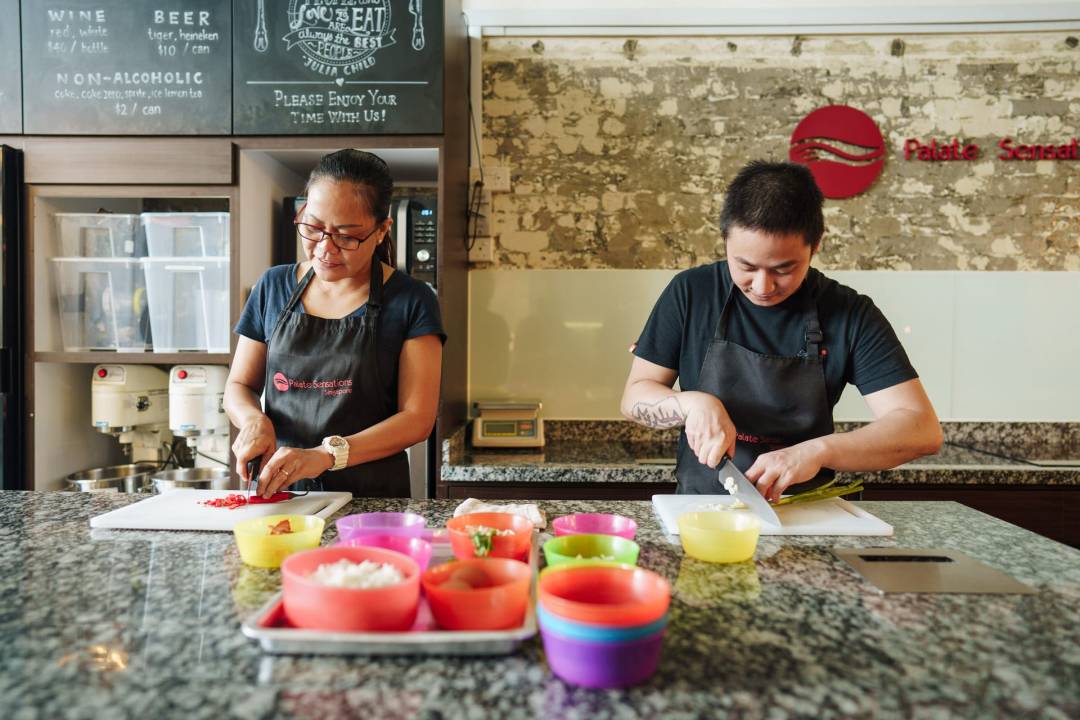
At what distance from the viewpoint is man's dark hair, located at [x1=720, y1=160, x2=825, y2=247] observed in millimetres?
1691

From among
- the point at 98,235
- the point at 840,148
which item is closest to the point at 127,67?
the point at 98,235

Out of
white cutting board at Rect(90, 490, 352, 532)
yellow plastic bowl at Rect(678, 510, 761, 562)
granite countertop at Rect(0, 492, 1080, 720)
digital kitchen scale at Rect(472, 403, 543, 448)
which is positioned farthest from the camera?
digital kitchen scale at Rect(472, 403, 543, 448)

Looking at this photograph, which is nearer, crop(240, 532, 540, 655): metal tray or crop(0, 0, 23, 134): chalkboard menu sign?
crop(240, 532, 540, 655): metal tray

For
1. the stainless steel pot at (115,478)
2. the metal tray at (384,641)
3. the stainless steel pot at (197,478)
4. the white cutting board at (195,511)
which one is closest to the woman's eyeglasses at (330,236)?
the white cutting board at (195,511)

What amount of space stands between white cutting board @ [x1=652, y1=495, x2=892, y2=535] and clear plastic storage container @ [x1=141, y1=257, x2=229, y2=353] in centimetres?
197

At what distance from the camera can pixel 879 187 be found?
3.26 metres

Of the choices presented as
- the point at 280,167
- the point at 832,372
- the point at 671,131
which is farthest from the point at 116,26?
the point at 832,372

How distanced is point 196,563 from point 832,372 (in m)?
1.58

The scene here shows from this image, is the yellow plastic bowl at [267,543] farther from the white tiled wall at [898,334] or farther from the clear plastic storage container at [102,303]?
the white tiled wall at [898,334]

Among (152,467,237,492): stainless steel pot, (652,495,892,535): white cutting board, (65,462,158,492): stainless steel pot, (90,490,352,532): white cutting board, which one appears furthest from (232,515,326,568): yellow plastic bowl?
(65,462,158,492): stainless steel pot

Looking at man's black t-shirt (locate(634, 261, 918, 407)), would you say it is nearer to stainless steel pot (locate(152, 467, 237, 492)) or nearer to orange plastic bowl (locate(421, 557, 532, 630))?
orange plastic bowl (locate(421, 557, 532, 630))

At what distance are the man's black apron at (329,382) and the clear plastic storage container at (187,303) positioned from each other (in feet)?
3.29

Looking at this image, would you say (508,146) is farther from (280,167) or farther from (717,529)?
(717,529)

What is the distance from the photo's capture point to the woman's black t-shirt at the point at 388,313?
77.5 inches
